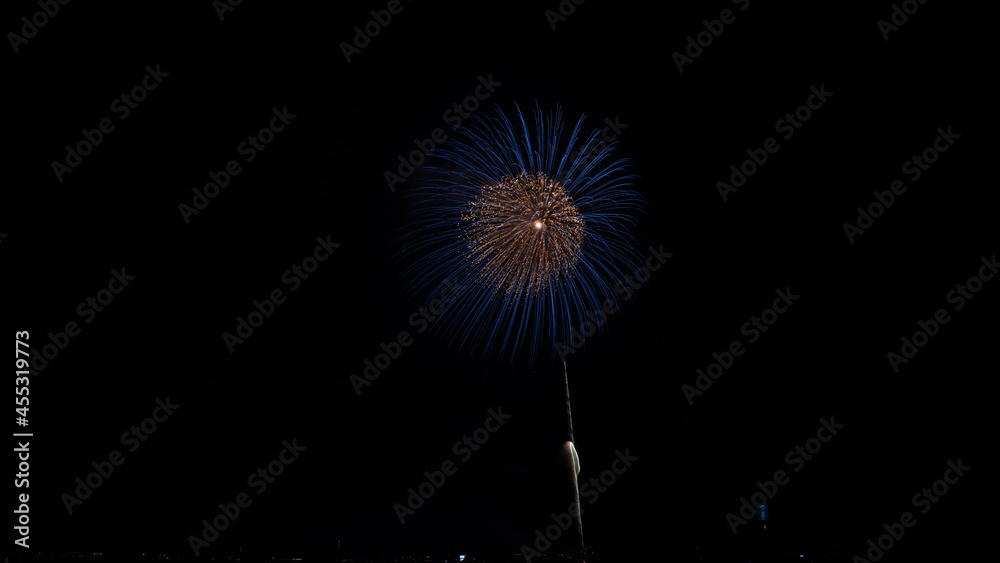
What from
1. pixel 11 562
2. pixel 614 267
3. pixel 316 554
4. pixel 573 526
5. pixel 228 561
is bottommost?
pixel 11 562

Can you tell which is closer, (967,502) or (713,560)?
(967,502)

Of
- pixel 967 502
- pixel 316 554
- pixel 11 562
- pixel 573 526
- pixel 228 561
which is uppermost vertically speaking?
pixel 967 502

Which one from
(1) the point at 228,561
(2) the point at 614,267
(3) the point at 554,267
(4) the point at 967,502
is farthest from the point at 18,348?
(4) the point at 967,502

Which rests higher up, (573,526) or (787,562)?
(787,562)

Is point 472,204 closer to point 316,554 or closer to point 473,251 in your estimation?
point 473,251

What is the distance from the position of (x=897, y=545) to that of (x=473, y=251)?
16.4 meters

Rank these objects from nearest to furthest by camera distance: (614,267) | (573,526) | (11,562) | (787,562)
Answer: (614,267), (11,562), (787,562), (573,526)

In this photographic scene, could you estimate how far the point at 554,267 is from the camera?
14.4m

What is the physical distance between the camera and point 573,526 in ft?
136

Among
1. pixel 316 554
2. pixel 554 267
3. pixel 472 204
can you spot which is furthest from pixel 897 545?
pixel 316 554

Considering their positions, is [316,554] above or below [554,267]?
below

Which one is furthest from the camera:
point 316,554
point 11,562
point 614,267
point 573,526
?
point 573,526

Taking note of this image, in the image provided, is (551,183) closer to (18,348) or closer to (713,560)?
(18,348)

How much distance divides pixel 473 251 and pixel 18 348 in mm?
11350
